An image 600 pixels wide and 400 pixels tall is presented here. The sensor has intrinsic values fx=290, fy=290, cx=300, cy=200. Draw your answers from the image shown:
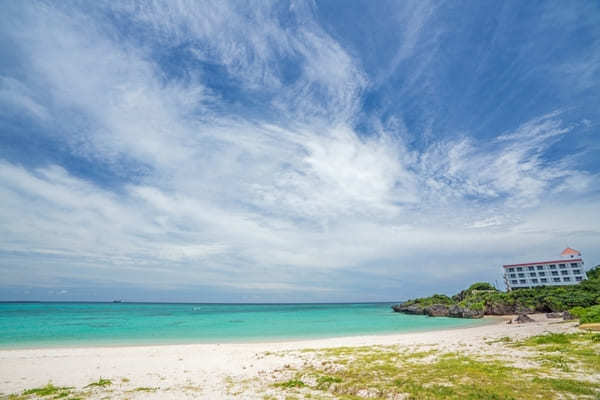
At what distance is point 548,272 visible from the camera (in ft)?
306

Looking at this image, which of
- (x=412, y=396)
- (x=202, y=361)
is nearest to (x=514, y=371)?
(x=412, y=396)

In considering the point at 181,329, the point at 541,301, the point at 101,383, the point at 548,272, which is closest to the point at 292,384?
the point at 101,383

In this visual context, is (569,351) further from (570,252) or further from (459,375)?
(570,252)

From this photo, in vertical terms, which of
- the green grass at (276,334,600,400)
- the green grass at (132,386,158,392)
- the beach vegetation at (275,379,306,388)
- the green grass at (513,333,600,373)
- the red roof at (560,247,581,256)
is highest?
the red roof at (560,247,581,256)

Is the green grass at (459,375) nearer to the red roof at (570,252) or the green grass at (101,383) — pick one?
the green grass at (101,383)

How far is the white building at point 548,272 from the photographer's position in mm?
89375

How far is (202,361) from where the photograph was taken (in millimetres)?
19500

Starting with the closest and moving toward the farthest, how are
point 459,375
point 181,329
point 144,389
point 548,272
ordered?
point 459,375 < point 144,389 < point 181,329 < point 548,272

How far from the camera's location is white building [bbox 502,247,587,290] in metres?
89.4

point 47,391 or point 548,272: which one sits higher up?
point 548,272

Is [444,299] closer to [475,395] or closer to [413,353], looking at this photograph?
[413,353]

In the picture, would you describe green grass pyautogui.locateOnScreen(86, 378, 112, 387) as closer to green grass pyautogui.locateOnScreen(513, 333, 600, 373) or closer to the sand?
the sand

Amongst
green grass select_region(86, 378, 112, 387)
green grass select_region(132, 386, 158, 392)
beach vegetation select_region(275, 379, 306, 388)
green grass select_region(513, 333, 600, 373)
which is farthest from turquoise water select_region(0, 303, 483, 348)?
green grass select_region(513, 333, 600, 373)

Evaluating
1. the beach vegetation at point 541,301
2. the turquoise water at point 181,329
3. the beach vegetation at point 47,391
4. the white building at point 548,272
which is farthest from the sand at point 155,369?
the white building at point 548,272
